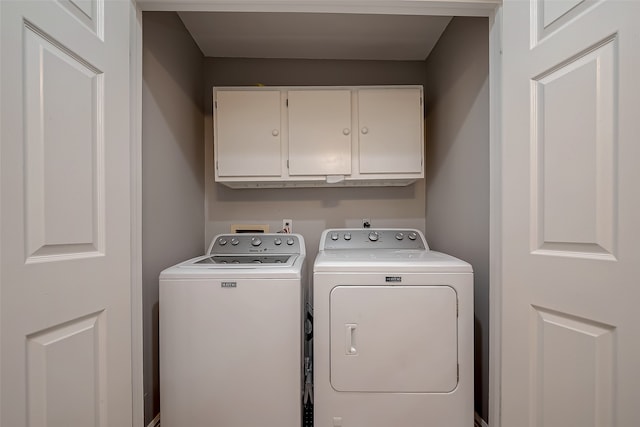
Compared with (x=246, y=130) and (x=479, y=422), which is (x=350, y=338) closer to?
(x=479, y=422)

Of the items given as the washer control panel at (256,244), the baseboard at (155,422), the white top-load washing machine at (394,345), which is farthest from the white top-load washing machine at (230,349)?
the washer control panel at (256,244)

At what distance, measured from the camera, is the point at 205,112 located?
2330 mm

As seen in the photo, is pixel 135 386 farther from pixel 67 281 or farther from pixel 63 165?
pixel 63 165

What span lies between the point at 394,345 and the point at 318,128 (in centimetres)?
142

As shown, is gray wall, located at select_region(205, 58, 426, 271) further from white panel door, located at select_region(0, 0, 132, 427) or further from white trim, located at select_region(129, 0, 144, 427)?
white panel door, located at select_region(0, 0, 132, 427)

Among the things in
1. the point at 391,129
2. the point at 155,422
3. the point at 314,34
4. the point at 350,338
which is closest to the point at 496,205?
the point at 350,338

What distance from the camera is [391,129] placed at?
1993mm

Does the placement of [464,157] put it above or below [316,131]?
below

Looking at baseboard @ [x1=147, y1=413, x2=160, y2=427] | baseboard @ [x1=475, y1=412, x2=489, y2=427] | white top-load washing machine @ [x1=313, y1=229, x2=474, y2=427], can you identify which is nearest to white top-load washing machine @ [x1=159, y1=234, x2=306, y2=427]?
white top-load washing machine @ [x1=313, y1=229, x2=474, y2=427]

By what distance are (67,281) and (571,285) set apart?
1.45 meters

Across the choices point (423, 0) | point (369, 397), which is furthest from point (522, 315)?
point (423, 0)

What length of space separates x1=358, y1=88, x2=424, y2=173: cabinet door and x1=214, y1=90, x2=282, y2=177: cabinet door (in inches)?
23.8

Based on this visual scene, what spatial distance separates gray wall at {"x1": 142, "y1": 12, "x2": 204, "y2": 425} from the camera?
1.49 meters

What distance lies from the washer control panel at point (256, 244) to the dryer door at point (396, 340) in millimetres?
764
